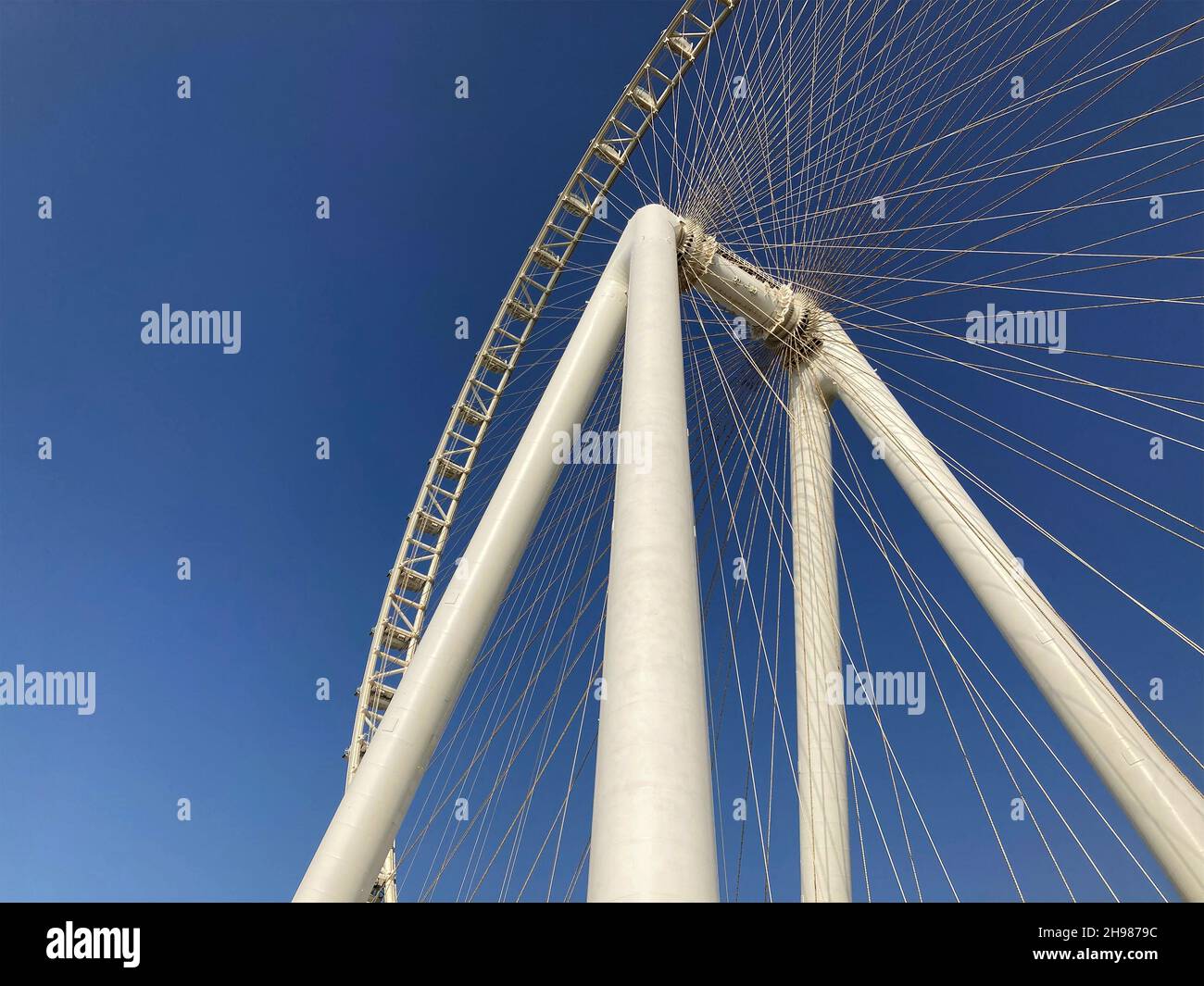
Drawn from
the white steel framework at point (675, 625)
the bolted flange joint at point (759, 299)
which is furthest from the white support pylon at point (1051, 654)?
the bolted flange joint at point (759, 299)

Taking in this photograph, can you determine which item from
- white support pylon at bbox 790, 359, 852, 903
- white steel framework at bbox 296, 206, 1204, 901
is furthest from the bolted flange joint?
white support pylon at bbox 790, 359, 852, 903

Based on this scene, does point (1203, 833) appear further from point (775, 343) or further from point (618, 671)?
point (775, 343)

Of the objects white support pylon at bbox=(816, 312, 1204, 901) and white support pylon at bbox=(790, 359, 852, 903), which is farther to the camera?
white support pylon at bbox=(790, 359, 852, 903)

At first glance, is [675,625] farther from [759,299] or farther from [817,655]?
[759,299]
